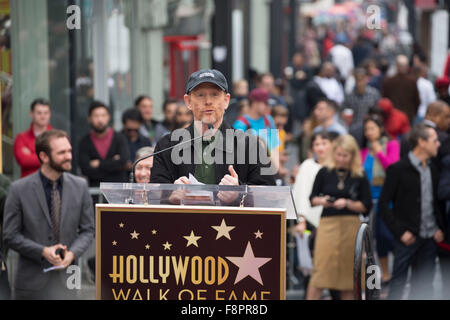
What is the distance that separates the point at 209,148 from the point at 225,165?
5.6 inches

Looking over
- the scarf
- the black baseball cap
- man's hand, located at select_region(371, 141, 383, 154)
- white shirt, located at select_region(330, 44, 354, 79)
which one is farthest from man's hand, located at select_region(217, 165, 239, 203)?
white shirt, located at select_region(330, 44, 354, 79)

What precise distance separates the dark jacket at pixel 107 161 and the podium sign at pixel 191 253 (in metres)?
6.16

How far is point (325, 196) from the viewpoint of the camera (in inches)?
390

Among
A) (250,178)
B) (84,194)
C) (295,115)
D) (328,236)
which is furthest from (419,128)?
(295,115)

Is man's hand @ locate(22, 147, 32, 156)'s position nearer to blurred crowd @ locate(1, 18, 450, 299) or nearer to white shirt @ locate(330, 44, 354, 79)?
blurred crowd @ locate(1, 18, 450, 299)

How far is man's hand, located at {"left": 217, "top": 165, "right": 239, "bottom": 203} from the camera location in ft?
17.5

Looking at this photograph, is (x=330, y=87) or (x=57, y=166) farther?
(x=330, y=87)

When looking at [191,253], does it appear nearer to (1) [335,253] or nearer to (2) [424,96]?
(1) [335,253]

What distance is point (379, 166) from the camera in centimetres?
1162

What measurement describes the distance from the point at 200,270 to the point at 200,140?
3.06 ft

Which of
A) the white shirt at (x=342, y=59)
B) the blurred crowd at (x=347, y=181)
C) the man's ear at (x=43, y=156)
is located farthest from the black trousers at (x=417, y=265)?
the white shirt at (x=342, y=59)

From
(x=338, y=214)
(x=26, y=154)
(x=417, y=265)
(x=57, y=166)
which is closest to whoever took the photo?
(x=57, y=166)

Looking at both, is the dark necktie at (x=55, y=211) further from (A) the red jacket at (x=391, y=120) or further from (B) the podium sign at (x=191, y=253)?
(A) the red jacket at (x=391, y=120)

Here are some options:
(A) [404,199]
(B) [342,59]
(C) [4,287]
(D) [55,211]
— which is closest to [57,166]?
(D) [55,211]
